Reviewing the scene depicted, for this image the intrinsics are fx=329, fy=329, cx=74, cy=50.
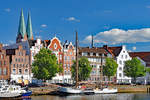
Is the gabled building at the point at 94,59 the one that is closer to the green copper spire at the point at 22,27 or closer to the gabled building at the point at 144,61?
the gabled building at the point at 144,61

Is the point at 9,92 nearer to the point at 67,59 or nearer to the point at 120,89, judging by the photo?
the point at 120,89

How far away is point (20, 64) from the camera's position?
350ft

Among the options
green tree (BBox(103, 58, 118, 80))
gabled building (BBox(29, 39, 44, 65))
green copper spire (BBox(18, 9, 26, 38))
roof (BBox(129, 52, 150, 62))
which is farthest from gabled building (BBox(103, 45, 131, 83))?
green copper spire (BBox(18, 9, 26, 38))

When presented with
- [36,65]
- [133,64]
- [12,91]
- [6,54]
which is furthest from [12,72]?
[133,64]

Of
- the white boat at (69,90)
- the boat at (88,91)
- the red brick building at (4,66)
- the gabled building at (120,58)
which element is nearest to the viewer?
the white boat at (69,90)

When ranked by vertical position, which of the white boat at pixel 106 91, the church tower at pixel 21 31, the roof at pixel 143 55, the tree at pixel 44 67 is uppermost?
the church tower at pixel 21 31

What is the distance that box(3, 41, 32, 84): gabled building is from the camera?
10469 cm

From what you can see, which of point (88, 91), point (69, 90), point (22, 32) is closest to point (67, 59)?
point (88, 91)

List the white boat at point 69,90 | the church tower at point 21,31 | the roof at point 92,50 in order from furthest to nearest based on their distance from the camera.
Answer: the church tower at point 21,31, the roof at point 92,50, the white boat at point 69,90

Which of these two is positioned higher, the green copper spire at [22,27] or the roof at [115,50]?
the green copper spire at [22,27]

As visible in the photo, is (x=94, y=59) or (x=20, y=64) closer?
(x=20, y=64)

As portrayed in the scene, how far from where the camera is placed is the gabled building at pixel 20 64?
105 m

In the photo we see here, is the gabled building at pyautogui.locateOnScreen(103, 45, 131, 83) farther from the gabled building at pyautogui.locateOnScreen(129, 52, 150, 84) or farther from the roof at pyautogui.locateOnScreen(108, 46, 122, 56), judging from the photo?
the gabled building at pyautogui.locateOnScreen(129, 52, 150, 84)

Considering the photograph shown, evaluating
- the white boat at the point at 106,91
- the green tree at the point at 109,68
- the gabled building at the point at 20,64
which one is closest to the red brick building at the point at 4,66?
the gabled building at the point at 20,64
